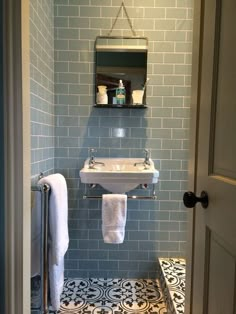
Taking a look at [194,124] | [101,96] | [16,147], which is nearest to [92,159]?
[101,96]

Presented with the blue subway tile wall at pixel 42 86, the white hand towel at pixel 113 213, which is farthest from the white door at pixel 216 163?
the blue subway tile wall at pixel 42 86

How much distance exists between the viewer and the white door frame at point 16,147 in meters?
0.88

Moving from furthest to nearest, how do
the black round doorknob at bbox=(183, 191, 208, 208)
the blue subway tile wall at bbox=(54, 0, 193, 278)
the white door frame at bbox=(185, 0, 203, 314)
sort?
the blue subway tile wall at bbox=(54, 0, 193, 278), the white door frame at bbox=(185, 0, 203, 314), the black round doorknob at bbox=(183, 191, 208, 208)

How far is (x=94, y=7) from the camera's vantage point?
223 centimetres

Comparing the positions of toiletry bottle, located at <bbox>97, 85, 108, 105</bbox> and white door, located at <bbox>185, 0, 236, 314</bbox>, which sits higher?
toiletry bottle, located at <bbox>97, 85, 108, 105</bbox>

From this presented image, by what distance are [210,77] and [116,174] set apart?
1128mm

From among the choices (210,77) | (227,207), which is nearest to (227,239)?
(227,207)

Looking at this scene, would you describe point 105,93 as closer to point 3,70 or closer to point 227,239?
point 3,70

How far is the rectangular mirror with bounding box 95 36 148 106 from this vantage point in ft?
7.41

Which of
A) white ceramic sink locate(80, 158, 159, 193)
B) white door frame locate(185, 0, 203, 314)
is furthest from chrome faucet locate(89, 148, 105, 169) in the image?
white door frame locate(185, 0, 203, 314)

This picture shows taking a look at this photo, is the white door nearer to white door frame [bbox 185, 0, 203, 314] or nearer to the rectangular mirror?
white door frame [bbox 185, 0, 203, 314]

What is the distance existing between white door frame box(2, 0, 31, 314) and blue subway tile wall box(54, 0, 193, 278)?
4.46ft

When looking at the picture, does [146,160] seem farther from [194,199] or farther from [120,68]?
[194,199]

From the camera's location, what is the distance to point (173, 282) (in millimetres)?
2010
